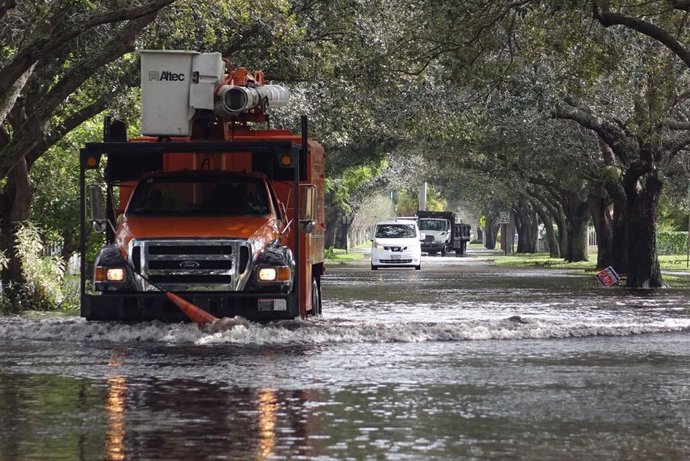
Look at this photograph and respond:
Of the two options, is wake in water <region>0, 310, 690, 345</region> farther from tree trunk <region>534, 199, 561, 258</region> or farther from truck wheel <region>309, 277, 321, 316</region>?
tree trunk <region>534, 199, 561, 258</region>

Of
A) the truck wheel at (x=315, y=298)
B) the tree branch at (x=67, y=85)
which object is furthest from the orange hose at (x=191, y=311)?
the tree branch at (x=67, y=85)

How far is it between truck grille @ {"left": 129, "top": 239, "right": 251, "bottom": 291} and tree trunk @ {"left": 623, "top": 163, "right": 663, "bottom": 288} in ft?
74.3

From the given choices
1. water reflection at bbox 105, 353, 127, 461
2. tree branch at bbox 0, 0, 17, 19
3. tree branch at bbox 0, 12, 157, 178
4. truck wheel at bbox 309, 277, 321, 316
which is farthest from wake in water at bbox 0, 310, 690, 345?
tree branch at bbox 0, 0, 17, 19

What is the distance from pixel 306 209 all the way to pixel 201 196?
1414 mm

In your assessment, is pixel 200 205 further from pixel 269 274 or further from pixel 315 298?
pixel 315 298

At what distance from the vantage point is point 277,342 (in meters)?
18.9

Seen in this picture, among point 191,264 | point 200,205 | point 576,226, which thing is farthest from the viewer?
point 576,226

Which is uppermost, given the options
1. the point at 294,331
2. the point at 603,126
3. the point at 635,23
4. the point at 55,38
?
the point at 635,23

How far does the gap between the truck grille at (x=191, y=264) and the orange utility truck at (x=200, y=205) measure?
0.01 meters

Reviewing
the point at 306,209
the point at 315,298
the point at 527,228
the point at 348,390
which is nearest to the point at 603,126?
the point at 315,298

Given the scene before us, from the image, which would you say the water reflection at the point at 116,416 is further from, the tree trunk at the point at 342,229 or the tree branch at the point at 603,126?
the tree trunk at the point at 342,229

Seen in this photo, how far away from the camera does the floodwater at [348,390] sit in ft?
33.1

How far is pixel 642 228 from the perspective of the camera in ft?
133

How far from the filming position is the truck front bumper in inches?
754
